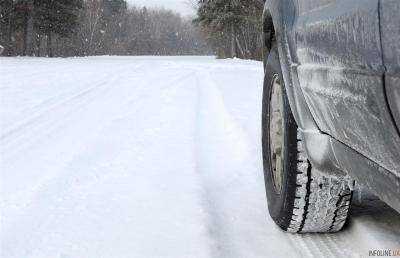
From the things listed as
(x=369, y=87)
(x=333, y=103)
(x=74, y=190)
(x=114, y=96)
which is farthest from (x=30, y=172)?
(x=114, y=96)

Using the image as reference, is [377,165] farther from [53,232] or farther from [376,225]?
[53,232]

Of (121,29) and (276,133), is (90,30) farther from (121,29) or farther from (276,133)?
(276,133)

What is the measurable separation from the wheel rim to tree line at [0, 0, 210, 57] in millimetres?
33859

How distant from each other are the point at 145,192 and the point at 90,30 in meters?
71.7

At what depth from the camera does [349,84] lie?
4.24ft

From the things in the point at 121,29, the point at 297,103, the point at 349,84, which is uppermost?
the point at 121,29

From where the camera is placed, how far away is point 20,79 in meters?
10.4

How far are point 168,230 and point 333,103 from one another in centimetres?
117

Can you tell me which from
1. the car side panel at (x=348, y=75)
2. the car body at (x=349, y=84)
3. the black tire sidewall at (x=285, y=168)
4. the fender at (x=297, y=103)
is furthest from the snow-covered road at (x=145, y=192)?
the car side panel at (x=348, y=75)

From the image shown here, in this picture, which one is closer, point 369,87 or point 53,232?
point 369,87

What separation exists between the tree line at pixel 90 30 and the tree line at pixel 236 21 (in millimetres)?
9194

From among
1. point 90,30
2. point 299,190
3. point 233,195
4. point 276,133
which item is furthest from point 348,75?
point 90,30

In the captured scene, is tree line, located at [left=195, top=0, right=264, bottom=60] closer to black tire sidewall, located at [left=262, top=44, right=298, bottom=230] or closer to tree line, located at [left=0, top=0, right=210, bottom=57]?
tree line, located at [left=0, top=0, right=210, bottom=57]

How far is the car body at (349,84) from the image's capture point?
1.08 m
